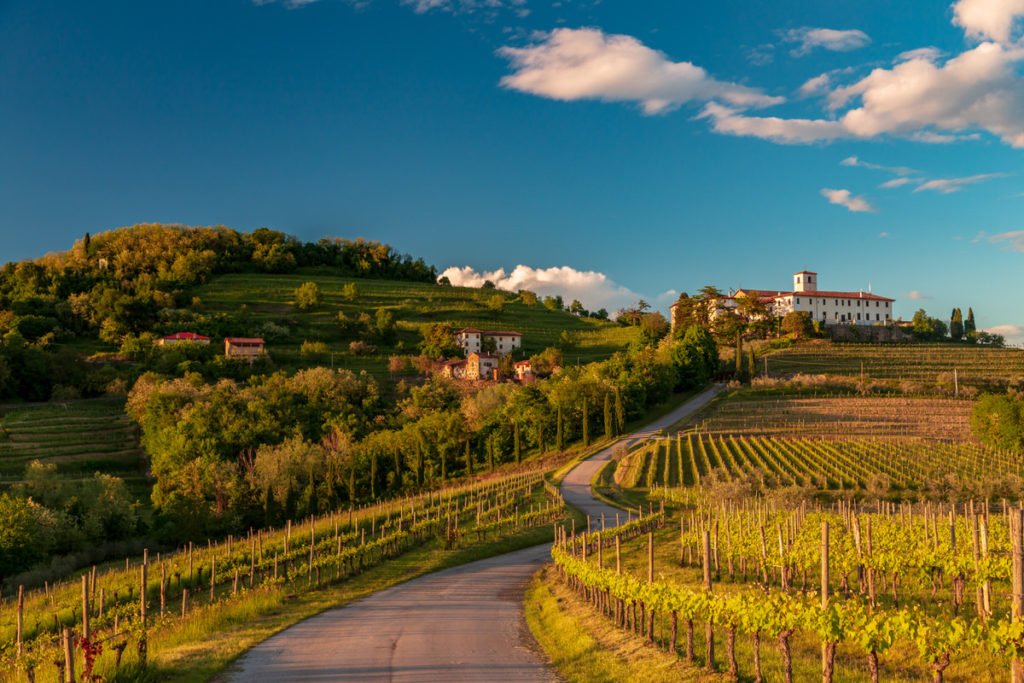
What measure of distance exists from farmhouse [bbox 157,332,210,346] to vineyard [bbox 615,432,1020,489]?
2749 inches

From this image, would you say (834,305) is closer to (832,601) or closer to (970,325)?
(970,325)

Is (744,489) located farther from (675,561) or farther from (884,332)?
(884,332)

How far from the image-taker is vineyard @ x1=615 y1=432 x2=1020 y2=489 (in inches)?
1882

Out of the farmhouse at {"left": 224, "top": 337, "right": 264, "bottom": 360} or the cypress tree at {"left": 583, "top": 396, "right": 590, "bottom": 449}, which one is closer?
the cypress tree at {"left": 583, "top": 396, "right": 590, "bottom": 449}

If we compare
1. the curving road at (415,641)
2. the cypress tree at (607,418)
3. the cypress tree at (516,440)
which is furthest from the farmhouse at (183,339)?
the curving road at (415,641)

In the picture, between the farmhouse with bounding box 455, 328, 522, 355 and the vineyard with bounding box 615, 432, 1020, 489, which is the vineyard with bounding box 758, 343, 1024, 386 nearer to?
the vineyard with bounding box 615, 432, 1020, 489

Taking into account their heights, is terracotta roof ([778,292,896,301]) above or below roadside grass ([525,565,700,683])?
above

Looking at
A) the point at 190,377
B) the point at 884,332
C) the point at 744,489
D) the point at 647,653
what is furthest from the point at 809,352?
the point at 647,653

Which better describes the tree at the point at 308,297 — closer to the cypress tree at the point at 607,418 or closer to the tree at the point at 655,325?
the tree at the point at 655,325

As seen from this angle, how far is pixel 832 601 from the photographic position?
11.7 m

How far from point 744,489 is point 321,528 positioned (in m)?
24.8

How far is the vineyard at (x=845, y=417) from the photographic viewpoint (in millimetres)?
68812

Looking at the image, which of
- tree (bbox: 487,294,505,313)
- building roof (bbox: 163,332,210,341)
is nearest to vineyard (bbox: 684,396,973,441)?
tree (bbox: 487,294,505,313)

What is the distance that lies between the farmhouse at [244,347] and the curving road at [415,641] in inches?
3380
